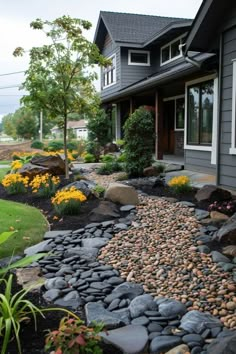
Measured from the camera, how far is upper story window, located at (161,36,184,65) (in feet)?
49.6

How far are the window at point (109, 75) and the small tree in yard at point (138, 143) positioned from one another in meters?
9.68

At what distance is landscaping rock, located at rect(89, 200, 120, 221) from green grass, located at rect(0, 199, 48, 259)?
0.76m

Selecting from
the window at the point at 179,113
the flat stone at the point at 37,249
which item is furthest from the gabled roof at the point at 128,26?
the flat stone at the point at 37,249

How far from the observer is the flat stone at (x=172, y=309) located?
322cm

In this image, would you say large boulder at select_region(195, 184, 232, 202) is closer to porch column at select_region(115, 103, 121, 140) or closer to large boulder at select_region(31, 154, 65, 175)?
large boulder at select_region(31, 154, 65, 175)

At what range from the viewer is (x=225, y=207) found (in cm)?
593

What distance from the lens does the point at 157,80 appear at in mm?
11383

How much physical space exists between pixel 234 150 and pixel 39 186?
3988mm

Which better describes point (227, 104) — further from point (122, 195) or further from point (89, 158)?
point (89, 158)

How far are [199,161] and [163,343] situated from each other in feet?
25.4

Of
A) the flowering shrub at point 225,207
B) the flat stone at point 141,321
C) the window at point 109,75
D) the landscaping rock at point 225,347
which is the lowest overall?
the flat stone at point 141,321

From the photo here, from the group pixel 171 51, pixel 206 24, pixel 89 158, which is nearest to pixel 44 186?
pixel 206 24

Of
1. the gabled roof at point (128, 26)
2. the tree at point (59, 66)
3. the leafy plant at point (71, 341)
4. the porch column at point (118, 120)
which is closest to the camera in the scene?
the leafy plant at point (71, 341)

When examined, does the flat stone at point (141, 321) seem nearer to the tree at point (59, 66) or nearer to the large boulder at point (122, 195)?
the large boulder at point (122, 195)
